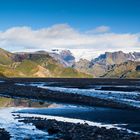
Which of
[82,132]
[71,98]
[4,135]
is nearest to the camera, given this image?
[4,135]

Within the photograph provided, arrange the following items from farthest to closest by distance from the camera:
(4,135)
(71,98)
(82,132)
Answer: (71,98) < (82,132) < (4,135)

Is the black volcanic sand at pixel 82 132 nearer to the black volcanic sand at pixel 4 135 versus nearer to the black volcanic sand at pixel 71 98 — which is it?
the black volcanic sand at pixel 4 135

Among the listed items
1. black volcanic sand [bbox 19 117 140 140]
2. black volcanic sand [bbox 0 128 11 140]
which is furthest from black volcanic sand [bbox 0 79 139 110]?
black volcanic sand [bbox 0 128 11 140]

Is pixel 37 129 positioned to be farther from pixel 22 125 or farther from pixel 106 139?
pixel 106 139

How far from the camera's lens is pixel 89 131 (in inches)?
1587

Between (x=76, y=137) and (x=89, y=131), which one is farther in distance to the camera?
(x=89, y=131)

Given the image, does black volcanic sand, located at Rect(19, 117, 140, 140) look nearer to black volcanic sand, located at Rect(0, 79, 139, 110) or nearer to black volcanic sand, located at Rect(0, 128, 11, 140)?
black volcanic sand, located at Rect(0, 128, 11, 140)

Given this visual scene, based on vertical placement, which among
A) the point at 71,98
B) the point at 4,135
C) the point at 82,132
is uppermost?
Result: the point at 82,132

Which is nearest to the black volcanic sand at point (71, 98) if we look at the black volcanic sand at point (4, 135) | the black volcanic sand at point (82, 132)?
the black volcanic sand at point (82, 132)

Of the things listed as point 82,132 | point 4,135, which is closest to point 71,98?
point 82,132

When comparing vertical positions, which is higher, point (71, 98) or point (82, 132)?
point (82, 132)

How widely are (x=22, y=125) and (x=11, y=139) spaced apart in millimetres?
8938

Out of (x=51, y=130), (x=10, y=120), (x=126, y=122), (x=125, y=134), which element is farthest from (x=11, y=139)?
(x=126, y=122)

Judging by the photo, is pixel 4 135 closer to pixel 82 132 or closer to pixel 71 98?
pixel 82 132
